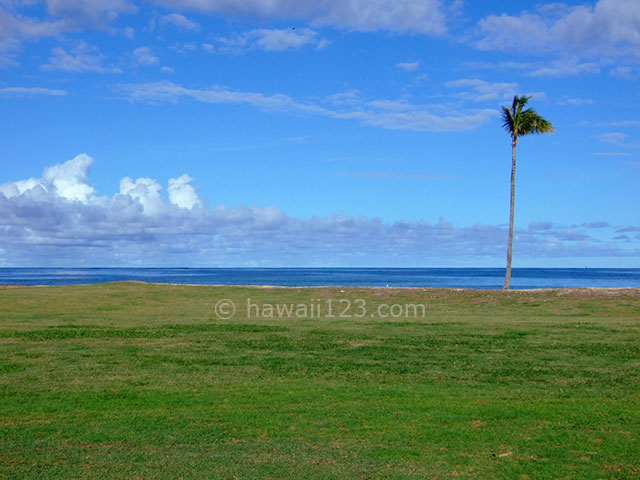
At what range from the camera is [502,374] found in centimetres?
1436

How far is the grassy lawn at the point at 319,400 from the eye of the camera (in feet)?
27.2

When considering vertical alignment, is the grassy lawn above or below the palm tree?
below

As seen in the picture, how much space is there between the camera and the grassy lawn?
828 cm

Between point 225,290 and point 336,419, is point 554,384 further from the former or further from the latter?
point 225,290

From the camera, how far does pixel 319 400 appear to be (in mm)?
11711

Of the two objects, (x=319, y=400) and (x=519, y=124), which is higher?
(x=519, y=124)

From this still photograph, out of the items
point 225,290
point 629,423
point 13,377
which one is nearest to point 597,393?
point 629,423

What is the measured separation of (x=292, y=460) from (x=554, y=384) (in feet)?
23.9

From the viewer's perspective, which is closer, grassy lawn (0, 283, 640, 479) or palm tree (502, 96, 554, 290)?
grassy lawn (0, 283, 640, 479)

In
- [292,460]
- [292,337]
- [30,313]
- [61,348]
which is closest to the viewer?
[292,460]

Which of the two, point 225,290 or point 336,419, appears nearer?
point 336,419

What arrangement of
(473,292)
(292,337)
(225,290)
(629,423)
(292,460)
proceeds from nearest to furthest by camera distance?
(292,460) < (629,423) < (292,337) < (473,292) < (225,290)

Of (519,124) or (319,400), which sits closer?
(319,400)

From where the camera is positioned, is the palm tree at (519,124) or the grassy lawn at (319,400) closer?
the grassy lawn at (319,400)
